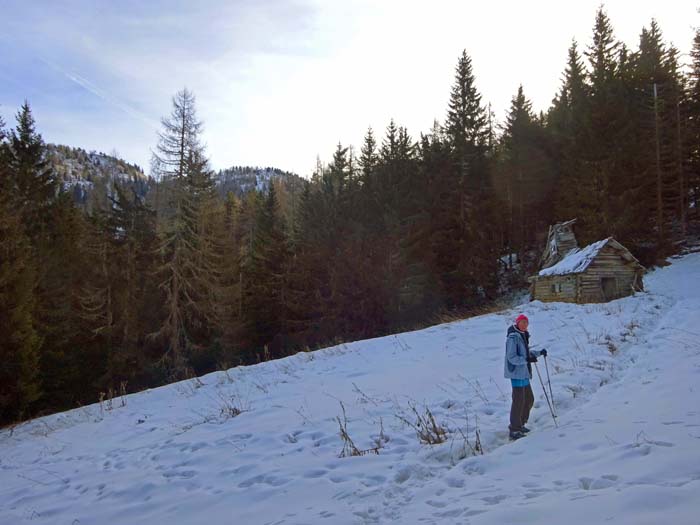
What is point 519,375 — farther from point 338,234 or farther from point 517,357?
point 338,234

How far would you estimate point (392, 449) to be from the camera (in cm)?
565

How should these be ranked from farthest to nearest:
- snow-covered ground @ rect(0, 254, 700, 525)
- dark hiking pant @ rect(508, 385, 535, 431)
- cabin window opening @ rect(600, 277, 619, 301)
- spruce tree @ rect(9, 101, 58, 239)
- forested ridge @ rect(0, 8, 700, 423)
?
spruce tree @ rect(9, 101, 58, 239)
forested ridge @ rect(0, 8, 700, 423)
cabin window opening @ rect(600, 277, 619, 301)
dark hiking pant @ rect(508, 385, 535, 431)
snow-covered ground @ rect(0, 254, 700, 525)

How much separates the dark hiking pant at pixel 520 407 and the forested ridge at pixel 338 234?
56.8ft

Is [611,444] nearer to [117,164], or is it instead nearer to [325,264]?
[325,264]

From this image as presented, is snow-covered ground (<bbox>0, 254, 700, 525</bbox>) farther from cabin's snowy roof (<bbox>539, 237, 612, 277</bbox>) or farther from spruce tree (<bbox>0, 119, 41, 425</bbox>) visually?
cabin's snowy roof (<bbox>539, 237, 612, 277</bbox>)

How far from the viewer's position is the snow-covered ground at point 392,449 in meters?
3.93

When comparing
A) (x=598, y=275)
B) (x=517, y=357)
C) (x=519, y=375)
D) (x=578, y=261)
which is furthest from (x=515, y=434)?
(x=598, y=275)

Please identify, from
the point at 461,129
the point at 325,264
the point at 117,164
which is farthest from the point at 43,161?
the point at 117,164

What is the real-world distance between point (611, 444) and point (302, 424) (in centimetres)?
454

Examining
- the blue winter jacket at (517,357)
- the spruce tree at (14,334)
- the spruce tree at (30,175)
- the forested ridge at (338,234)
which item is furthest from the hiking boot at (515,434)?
the spruce tree at (30,175)

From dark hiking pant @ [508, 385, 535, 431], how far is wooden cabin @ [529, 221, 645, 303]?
17.5 metres

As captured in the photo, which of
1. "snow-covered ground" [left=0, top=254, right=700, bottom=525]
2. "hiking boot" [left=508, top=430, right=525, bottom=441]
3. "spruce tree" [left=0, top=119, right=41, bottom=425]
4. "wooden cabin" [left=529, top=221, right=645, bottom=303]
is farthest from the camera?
"wooden cabin" [left=529, top=221, right=645, bottom=303]

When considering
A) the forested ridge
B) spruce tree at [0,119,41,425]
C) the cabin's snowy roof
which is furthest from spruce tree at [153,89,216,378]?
the cabin's snowy roof

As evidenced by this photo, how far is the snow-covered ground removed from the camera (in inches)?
155
